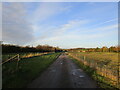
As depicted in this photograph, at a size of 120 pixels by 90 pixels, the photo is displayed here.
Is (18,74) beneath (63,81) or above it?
above

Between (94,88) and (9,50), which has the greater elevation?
(9,50)

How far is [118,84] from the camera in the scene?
7.93m

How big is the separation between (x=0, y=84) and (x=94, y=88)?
5854 mm

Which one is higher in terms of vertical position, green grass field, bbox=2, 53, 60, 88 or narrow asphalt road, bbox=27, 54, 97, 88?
green grass field, bbox=2, 53, 60, 88

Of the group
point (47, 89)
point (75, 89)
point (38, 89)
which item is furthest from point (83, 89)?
point (38, 89)

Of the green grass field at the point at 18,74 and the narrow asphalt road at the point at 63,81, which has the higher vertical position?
the green grass field at the point at 18,74

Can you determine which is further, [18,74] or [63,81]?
[18,74]

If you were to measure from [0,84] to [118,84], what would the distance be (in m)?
7.77

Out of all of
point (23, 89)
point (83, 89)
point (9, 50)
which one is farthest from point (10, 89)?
point (9, 50)

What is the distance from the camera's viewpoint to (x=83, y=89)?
6.79 metres

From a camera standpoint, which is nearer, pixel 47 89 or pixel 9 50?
pixel 47 89

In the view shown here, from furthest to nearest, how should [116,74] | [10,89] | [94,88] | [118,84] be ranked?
[116,74] < [118,84] < [94,88] < [10,89]

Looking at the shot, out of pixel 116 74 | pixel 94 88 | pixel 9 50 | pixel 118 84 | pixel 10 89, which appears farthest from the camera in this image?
pixel 9 50

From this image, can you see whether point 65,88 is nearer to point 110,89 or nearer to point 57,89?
point 57,89
